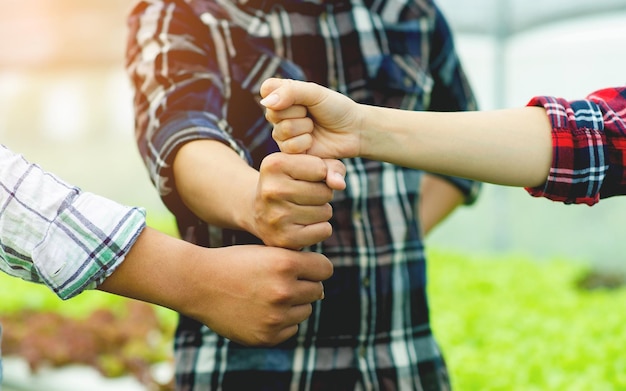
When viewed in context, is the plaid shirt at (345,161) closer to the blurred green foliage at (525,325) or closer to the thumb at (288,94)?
the thumb at (288,94)

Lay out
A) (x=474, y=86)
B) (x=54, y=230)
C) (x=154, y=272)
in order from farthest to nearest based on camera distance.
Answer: (x=474, y=86) < (x=154, y=272) < (x=54, y=230)

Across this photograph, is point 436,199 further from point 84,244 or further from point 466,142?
point 84,244

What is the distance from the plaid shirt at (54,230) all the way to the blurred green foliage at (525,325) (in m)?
1.36

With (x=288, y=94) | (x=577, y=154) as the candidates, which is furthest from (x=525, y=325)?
(x=288, y=94)

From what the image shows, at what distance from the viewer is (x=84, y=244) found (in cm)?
89

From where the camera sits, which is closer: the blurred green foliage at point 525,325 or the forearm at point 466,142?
the forearm at point 466,142

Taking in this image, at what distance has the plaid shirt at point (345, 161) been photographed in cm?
118

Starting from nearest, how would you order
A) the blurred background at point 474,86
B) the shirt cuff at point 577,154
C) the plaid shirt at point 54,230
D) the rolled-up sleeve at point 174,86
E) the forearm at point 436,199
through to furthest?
the plaid shirt at point 54,230
the shirt cuff at point 577,154
the rolled-up sleeve at point 174,86
the forearm at point 436,199
the blurred background at point 474,86

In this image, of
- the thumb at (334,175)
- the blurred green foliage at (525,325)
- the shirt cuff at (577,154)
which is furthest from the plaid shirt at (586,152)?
the blurred green foliage at (525,325)

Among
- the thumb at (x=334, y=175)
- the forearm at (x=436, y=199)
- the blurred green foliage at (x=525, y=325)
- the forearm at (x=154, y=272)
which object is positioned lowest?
the blurred green foliage at (x=525, y=325)

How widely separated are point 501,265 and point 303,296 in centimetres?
248

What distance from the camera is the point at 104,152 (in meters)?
4.88

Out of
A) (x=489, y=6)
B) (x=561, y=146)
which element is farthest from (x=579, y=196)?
(x=489, y=6)

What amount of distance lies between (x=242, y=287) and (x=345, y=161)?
0.32 m
